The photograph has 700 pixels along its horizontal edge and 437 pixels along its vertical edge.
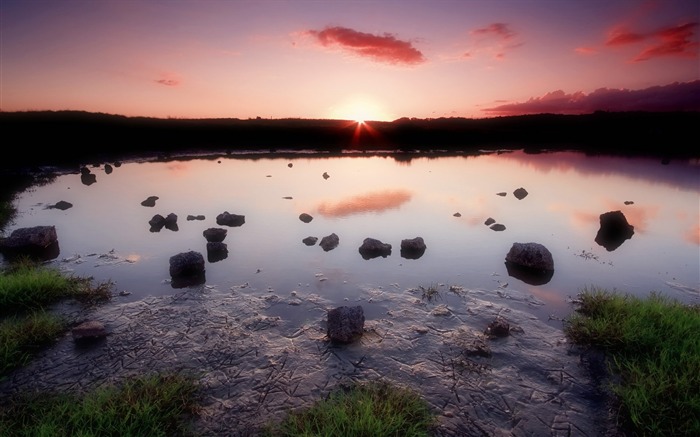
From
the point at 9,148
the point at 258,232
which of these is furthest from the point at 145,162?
the point at 258,232

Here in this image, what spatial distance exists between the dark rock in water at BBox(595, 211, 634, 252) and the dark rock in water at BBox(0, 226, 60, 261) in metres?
20.8

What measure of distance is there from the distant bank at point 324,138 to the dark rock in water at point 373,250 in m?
38.2

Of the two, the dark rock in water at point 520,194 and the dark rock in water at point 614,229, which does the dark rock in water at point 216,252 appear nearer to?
the dark rock in water at point 614,229

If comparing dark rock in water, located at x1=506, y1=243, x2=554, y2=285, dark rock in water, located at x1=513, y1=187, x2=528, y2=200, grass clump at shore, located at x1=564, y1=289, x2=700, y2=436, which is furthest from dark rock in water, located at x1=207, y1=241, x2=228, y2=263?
dark rock in water, located at x1=513, y1=187, x2=528, y2=200

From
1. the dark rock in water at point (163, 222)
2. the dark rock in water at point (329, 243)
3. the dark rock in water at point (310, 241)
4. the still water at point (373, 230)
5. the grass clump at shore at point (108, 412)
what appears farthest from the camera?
the dark rock in water at point (163, 222)

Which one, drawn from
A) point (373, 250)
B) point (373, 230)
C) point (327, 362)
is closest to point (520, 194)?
point (373, 230)

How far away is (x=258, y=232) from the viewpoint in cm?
1491

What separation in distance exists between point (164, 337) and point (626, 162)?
51863 mm

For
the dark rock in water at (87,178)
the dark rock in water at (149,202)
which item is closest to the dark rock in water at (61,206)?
the dark rock in water at (149,202)

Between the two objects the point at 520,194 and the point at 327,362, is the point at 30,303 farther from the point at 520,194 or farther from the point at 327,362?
the point at 520,194

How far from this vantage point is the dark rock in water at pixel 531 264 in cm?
1049

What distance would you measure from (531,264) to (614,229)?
23.8ft

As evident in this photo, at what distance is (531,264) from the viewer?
10789 millimetres

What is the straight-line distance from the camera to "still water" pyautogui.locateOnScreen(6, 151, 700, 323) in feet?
32.8
